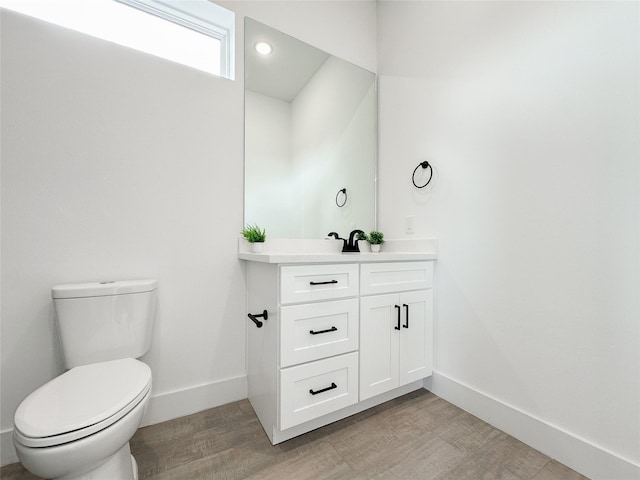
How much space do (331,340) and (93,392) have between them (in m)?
0.89

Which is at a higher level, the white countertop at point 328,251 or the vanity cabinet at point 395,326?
the white countertop at point 328,251

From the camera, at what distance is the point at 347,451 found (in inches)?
47.4

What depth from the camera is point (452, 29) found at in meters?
1.63

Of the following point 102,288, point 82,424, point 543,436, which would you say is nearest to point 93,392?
point 82,424

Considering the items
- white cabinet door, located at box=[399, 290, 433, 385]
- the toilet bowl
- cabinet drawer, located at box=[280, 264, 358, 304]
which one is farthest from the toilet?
white cabinet door, located at box=[399, 290, 433, 385]

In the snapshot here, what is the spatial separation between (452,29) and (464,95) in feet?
1.40

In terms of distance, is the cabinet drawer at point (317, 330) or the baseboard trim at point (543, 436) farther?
the cabinet drawer at point (317, 330)

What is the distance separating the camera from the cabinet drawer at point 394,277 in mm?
1416

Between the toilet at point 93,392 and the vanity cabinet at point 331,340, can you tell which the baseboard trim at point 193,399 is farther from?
the toilet at point 93,392

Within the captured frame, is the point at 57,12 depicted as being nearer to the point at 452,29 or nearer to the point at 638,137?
the point at 452,29

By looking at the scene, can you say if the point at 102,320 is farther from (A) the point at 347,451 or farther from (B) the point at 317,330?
(A) the point at 347,451

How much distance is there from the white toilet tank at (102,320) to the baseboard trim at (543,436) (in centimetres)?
167

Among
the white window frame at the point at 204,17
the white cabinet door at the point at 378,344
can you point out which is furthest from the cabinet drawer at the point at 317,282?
the white window frame at the point at 204,17

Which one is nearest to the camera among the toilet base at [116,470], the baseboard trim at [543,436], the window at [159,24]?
the toilet base at [116,470]
